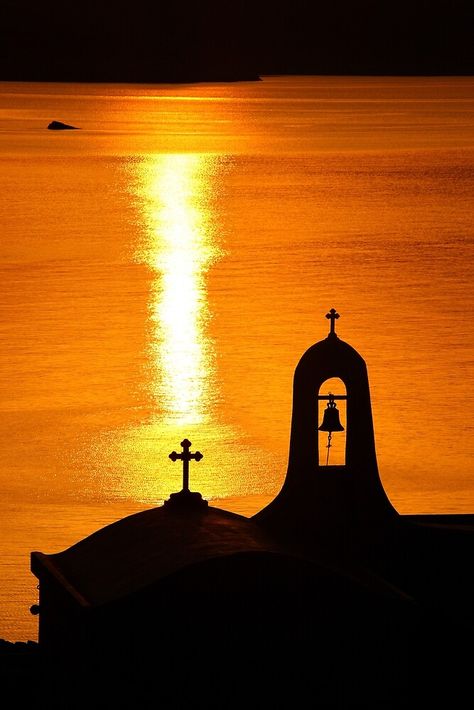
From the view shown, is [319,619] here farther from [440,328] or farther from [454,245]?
[454,245]

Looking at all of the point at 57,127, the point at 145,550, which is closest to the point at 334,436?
the point at 145,550

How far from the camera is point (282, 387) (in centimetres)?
4259

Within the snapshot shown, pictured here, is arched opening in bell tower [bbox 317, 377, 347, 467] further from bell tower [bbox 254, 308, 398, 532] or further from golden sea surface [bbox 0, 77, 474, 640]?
bell tower [bbox 254, 308, 398, 532]

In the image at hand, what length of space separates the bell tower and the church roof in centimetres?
55

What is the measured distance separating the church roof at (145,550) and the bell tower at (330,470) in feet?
1.80

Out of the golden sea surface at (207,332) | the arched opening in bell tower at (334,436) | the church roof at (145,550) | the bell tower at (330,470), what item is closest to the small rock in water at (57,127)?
the golden sea surface at (207,332)

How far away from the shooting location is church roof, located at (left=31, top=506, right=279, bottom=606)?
11.9 meters

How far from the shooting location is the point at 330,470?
13.9 meters

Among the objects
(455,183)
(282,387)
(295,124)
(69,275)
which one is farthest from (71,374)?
(295,124)

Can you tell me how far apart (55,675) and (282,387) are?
97.6ft

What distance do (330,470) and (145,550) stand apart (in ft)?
6.84

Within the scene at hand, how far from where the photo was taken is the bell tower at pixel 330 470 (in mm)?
13727

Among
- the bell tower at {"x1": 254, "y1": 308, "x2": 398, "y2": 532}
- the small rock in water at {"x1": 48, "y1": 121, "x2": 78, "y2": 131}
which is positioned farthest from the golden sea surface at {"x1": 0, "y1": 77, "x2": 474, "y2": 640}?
the small rock in water at {"x1": 48, "y1": 121, "x2": 78, "y2": 131}

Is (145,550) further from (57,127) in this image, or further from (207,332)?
(57,127)
